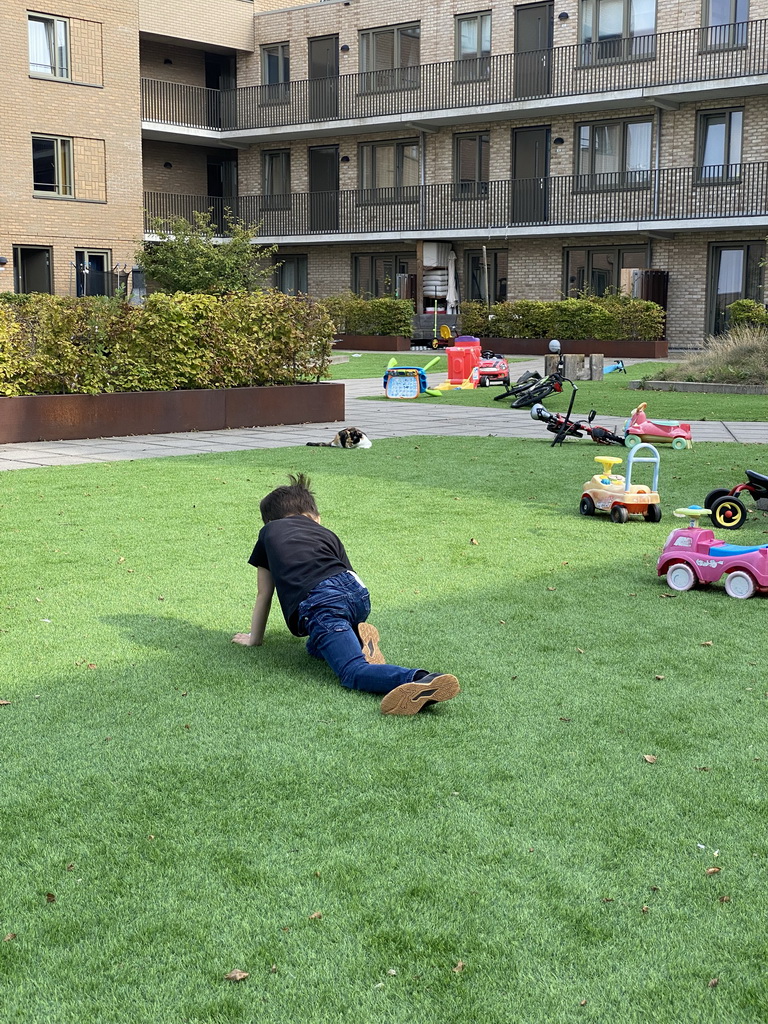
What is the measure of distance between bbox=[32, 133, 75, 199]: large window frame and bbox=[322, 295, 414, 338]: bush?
842 centimetres

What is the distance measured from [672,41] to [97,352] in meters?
24.7

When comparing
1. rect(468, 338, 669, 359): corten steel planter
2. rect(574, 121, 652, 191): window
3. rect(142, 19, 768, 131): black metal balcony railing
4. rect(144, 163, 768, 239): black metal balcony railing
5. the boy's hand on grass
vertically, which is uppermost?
rect(142, 19, 768, 131): black metal balcony railing

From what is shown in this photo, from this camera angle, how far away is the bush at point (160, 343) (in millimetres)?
13078

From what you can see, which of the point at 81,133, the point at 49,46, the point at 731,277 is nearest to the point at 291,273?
the point at 81,133

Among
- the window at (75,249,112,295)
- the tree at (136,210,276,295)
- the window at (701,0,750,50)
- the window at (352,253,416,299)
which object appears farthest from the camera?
the window at (352,253,416,299)

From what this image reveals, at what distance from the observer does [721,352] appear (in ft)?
73.1

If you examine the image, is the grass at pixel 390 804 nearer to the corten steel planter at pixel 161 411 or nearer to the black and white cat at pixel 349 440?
the black and white cat at pixel 349 440

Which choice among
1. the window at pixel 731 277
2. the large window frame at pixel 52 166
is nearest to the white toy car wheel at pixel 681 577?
the window at pixel 731 277

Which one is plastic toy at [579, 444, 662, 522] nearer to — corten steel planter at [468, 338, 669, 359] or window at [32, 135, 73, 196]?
corten steel planter at [468, 338, 669, 359]

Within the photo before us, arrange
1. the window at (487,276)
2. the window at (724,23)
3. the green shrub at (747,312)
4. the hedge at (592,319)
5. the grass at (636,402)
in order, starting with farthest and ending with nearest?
the window at (487,276) → the window at (724,23) → the hedge at (592,319) → the green shrub at (747,312) → the grass at (636,402)

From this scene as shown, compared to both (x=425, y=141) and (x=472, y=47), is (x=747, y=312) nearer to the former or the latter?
(x=425, y=141)

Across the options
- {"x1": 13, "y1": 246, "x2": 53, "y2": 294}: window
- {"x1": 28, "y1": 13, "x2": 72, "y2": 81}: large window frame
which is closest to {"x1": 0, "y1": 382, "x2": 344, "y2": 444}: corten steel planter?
{"x1": 13, "y1": 246, "x2": 53, "y2": 294}: window

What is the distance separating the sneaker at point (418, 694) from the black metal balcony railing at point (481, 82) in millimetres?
30599

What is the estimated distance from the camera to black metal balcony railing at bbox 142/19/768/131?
3209 centimetres
